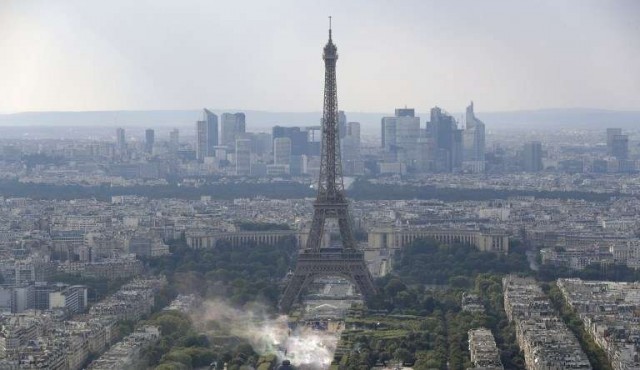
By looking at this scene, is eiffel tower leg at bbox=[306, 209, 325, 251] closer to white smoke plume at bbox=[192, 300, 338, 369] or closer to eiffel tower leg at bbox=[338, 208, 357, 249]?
eiffel tower leg at bbox=[338, 208, 357, 249]

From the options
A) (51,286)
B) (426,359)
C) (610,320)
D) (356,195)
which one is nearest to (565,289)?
(610,320)

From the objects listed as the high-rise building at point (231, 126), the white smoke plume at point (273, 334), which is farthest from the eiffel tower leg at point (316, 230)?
the high-rise building at point (231, 126)

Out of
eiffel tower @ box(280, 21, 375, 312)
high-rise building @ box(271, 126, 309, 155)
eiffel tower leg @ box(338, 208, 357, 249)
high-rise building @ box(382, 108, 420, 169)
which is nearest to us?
eiffel tower @ box(280, 21, 375, 312)

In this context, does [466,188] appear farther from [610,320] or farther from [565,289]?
[610,320]

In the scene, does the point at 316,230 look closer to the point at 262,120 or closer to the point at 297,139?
the point at 297,139

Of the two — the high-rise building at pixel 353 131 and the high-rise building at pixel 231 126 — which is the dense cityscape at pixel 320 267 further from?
the high-rise building at pixel 231 126

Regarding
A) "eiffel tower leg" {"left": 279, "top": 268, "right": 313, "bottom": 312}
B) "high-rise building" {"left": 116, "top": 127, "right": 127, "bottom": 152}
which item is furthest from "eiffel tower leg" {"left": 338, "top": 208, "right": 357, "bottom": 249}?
"high-rise building" {"left": 116, "top": 127, "right": 127, "bottom": 152}

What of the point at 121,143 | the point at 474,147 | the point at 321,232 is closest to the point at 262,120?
the point at 121,143
